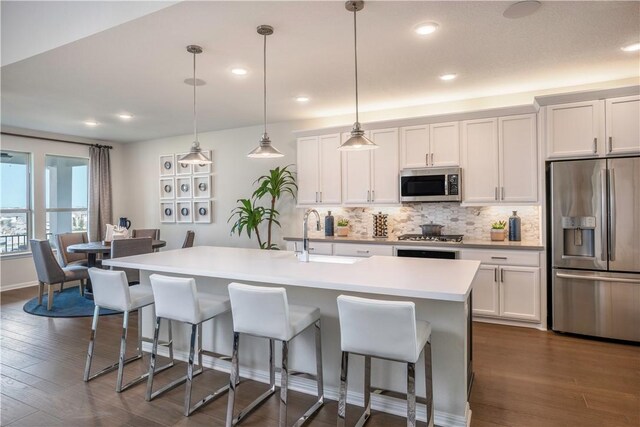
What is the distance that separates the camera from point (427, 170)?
4.57 meters

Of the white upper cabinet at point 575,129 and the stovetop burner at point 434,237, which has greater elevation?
the white upper cabinet at point 575,129

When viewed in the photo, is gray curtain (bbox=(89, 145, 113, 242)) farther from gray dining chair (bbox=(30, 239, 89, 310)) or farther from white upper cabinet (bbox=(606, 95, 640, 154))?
white upper cabinet (bbox=(606, 95, 640, 154))

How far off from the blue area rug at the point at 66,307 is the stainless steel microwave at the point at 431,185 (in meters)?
4.07

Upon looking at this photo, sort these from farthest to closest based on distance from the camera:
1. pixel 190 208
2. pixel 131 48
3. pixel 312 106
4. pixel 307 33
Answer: pixel 190 208, pixel 312 106, pixel 131 48, pixel 307 33

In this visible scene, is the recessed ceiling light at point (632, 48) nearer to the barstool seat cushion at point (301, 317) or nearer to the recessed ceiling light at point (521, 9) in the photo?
the recessed ceiling light at point (521, 9)

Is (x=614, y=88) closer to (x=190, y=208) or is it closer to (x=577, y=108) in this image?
(x=577, y=108)

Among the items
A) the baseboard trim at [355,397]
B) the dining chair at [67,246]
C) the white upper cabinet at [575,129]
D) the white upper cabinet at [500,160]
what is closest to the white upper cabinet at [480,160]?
the white upper cabinet at [500,160]

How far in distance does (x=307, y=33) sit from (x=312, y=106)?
2.14 meters

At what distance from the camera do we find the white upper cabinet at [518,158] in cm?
408

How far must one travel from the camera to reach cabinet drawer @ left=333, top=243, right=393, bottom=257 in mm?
4562

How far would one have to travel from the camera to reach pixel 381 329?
1.88m

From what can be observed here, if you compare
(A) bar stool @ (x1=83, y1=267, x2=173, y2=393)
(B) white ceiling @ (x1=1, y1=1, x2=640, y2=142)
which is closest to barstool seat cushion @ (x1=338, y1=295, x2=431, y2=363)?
(A) bar stool @ (x1=83, y1=267, x2=173, y2=393)

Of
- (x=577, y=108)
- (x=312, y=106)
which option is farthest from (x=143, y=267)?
(x=577, y=108)

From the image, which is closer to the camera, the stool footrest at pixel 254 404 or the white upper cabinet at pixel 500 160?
the stool footrest at pixel 254 404
